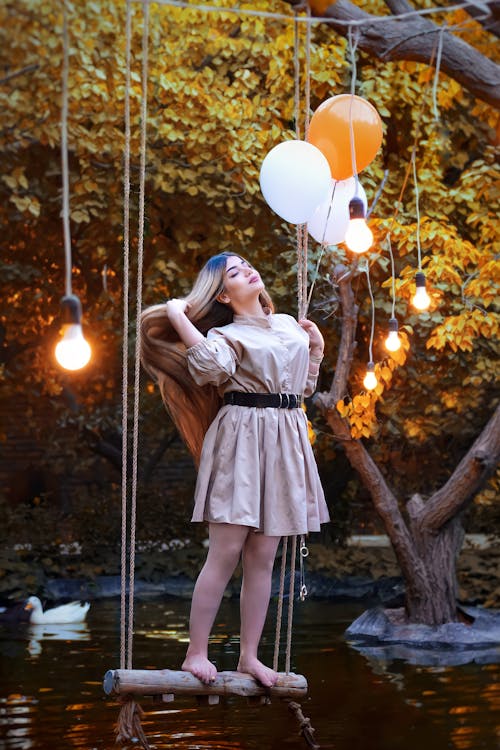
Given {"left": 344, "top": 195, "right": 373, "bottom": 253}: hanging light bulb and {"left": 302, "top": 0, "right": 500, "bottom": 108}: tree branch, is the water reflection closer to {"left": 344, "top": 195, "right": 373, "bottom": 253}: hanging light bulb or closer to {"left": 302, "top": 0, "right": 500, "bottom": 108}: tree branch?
{"left": 344, "top": 195, "right": 373, "bottom": 253}: hanging light bulb

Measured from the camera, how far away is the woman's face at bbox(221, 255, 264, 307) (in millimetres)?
4258

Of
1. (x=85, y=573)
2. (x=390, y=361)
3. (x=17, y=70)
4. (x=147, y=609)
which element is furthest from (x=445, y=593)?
(x=17, y=70)

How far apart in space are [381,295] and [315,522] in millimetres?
5223

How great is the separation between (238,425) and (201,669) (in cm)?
84

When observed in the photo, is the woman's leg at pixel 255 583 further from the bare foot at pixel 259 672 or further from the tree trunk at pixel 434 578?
the tree trunk at pixel 434 578

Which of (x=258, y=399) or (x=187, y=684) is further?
(x=258, y=399)

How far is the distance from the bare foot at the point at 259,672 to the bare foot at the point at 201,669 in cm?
16

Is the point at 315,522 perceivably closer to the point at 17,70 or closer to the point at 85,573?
the point at 17,70

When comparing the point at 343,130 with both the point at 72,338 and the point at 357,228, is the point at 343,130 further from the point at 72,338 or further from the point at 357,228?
the point at 72,338

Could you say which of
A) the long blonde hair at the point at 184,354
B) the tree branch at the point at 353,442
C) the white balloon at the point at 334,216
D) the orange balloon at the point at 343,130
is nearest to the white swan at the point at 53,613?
the tree branch at the point at 353,442

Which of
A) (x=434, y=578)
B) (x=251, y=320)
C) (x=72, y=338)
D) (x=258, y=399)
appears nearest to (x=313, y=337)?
(x=251, y=320)

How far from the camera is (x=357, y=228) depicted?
4449 millimetres

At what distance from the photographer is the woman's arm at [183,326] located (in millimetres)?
4039

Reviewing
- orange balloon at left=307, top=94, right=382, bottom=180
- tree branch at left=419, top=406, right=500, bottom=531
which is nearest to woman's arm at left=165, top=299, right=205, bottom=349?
orange balloon at left=307, top=94, right=382, bottom=180
